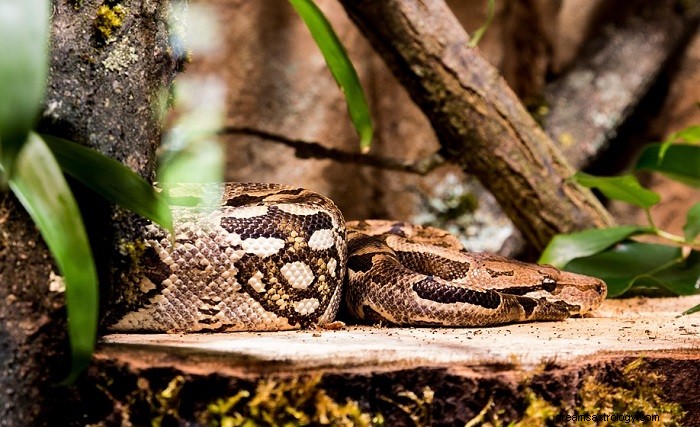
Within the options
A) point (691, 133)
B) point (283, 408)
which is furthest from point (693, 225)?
point (283, 408)

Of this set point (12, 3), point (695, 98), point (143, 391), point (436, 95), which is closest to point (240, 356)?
point (143, 391)

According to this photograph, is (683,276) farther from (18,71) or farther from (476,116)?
(18,71)

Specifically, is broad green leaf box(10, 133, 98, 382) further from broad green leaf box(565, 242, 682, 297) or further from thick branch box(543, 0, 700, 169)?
thick branch box(543, 0, 700, 169)

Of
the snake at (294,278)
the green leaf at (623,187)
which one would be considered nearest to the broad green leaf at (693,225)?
the green leaf at (623,187)

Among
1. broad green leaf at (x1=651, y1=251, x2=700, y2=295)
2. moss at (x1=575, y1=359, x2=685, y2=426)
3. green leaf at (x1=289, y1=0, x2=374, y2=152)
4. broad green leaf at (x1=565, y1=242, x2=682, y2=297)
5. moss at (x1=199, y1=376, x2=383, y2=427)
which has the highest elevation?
green leaf at (x1=289, y1=0, x2=374, y2=152)

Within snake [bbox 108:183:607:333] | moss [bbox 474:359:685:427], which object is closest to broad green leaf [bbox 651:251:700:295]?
snake [bbox 108:183:607:333]

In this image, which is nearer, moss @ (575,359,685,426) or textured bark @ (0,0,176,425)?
textured bark @ (0,0,176,425)
